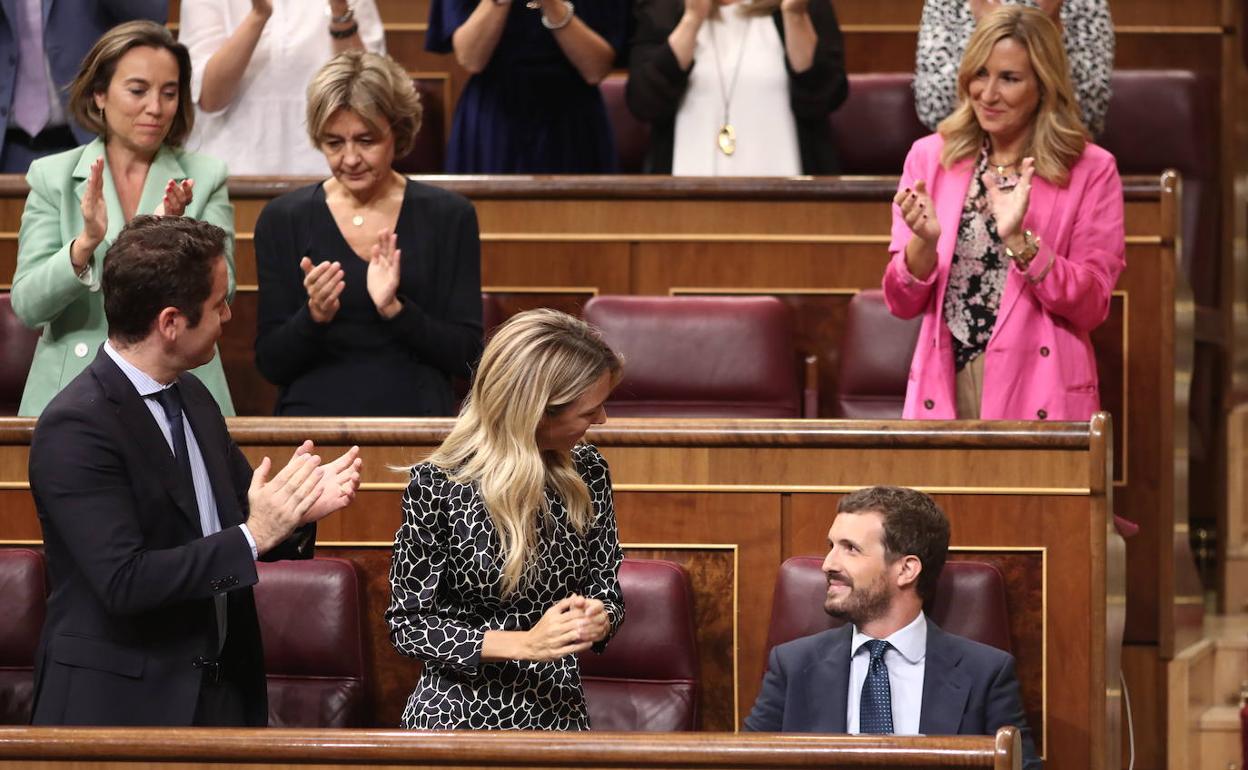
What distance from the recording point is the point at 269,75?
3.25 metres

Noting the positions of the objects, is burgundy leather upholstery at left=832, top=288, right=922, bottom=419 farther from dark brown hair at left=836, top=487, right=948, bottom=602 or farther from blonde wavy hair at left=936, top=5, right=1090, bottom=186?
dark brown hair at left=836, top=487, right=948, bottom=602

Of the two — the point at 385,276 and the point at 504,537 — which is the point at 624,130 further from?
the point at 504,537

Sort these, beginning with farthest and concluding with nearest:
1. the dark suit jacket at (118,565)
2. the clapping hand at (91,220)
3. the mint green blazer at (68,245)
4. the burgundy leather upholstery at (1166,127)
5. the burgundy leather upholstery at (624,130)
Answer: the burgundy leather upholstery at (624,130) < the burgundy leather upholstery at (1166,127) < the mint green blazer at (68,245) < the clapping hand at (91,220) < the dark suit jacket at (118,565)

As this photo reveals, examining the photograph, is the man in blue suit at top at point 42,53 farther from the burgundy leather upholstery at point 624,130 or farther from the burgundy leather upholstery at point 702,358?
the burgundy leather upholstery at point 702,358

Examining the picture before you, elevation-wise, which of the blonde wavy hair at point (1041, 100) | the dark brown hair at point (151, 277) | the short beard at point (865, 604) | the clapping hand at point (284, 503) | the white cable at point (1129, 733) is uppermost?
the blonde wavy hair at point (1041, 100)

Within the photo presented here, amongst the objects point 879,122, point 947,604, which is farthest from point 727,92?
point 947,604

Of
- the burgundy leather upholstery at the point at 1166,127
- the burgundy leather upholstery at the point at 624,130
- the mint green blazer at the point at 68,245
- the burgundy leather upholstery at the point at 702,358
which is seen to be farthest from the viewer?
the burgundy leather upholstery at the point at 624,130

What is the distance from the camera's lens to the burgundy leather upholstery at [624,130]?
3.73m

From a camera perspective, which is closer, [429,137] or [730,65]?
[730,65]

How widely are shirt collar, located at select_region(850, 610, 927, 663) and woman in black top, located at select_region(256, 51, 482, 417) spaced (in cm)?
74

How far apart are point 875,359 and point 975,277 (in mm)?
340

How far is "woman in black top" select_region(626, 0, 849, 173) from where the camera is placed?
315cm

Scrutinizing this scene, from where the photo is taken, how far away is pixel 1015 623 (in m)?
2.15

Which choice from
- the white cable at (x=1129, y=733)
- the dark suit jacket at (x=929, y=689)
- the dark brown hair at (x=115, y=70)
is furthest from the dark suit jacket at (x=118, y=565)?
the white cable at (x=1129, y=733)
